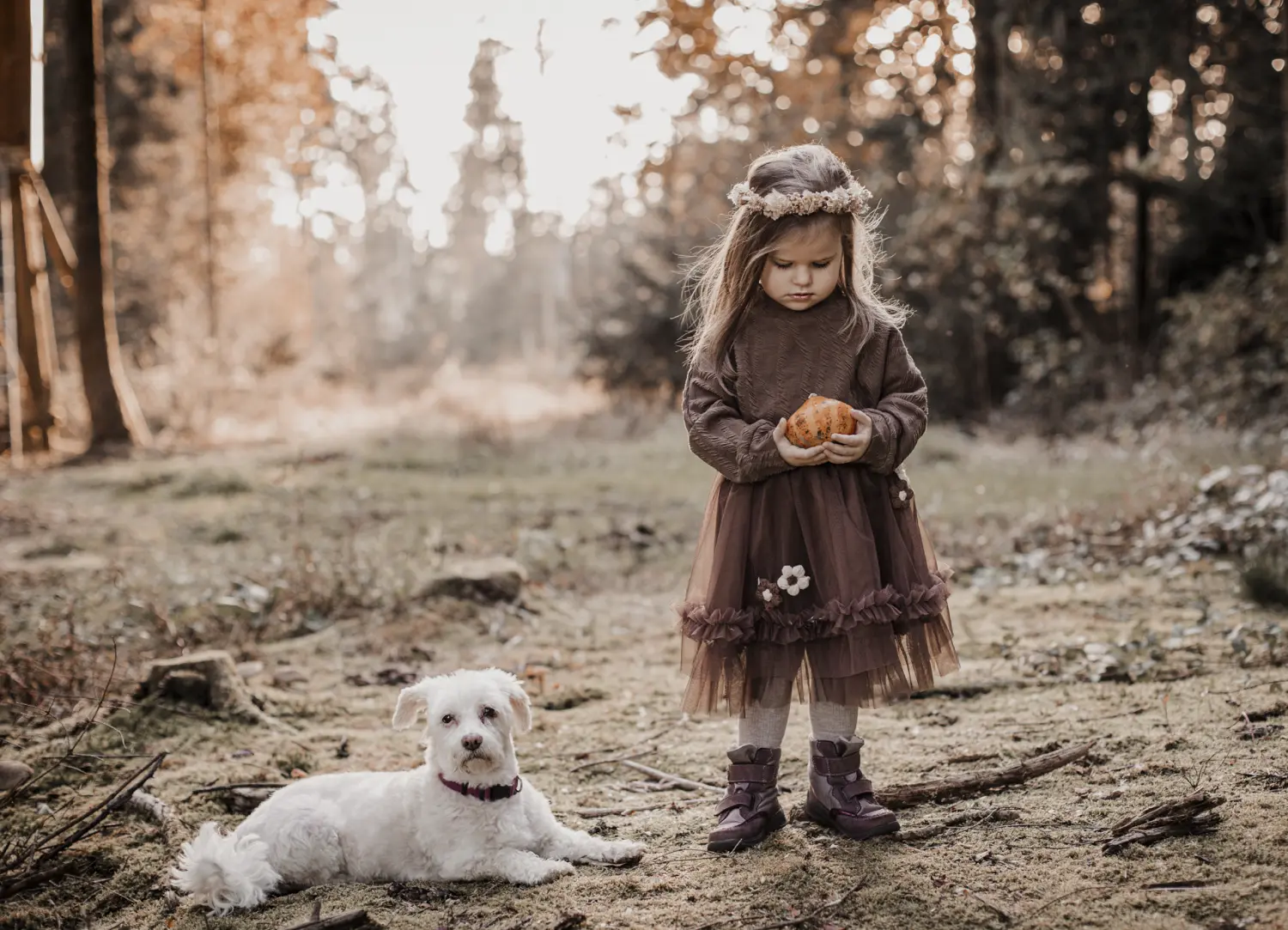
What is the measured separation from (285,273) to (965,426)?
1783 cm

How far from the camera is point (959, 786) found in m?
3.50

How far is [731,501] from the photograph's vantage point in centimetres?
339

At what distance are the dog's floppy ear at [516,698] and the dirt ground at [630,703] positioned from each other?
1.51 ft

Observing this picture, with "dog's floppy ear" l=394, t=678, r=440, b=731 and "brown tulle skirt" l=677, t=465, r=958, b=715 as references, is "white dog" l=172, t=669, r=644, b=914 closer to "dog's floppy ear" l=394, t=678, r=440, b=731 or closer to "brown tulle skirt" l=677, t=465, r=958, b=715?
"dog's floppy ear" l=394, t=678, r=440, b=731

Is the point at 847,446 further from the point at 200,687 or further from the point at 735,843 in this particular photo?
the point at 200,687

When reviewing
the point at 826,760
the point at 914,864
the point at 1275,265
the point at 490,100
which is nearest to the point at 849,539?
the point at 826,760

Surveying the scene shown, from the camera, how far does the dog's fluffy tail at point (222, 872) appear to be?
2992 mm

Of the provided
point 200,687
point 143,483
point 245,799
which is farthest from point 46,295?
point 245,799

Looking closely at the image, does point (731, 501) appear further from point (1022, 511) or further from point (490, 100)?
point (490, 100)

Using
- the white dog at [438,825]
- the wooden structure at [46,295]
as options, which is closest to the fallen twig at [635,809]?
the white dog at [438,825]

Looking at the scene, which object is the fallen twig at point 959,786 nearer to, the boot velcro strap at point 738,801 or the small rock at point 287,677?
the boot velcro strap at point 738,801

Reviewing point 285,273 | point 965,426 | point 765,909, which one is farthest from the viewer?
point 285,273

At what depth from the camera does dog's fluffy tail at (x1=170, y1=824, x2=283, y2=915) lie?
2.99 metres

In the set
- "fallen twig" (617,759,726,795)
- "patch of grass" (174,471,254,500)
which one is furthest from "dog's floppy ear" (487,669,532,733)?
"patch of grass" (174,471,254,500)
